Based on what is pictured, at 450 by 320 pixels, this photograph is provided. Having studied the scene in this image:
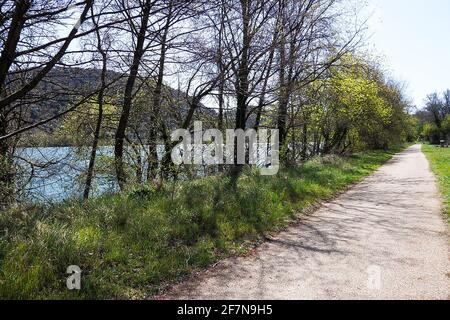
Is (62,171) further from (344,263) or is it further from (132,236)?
(344,263)

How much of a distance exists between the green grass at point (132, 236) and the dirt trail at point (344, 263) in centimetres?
46

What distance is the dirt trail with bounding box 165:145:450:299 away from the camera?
432cm

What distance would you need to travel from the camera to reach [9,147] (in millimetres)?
8305

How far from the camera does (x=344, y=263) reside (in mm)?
5250

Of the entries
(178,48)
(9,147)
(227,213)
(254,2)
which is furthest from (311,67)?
(9,147)

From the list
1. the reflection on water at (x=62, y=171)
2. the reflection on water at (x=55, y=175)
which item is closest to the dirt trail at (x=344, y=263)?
the reflection on water at (x=62, y=171)

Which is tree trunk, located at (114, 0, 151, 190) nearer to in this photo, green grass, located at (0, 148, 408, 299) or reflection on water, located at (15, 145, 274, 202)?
reflection on water, located at (15, 145, 274, 202)

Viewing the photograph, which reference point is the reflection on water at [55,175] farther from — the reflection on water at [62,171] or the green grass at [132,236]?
the green grass at [132,236]

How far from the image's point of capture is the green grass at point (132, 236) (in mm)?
4113

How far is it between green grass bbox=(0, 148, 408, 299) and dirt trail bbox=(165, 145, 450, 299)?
0.46m

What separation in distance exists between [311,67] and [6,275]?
11.7m

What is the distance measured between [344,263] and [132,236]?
2993 mm

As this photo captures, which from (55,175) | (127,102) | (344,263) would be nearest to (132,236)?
(344,263)
